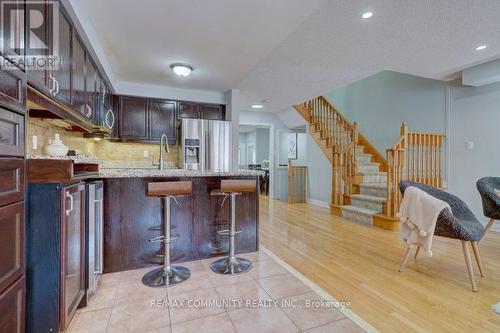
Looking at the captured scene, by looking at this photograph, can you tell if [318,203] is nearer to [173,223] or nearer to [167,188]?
[173,223]

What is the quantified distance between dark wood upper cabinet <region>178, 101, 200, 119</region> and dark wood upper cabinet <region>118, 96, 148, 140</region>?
1.98ft

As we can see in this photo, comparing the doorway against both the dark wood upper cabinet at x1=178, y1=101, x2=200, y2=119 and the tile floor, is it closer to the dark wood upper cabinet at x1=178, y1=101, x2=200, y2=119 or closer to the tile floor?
the dark wood upper cabinet at x1=178, y1=101, x2=200, y2=119

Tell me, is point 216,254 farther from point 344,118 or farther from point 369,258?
point 344,118

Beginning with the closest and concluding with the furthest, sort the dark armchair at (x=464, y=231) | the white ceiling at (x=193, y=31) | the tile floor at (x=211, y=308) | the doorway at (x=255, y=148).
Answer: the tile floor at (x=211, y=308)
the dark armchair at (x=464, y=231)
the white ceiling at (x=193, y=31)
the doorway at (x=255, y=148)

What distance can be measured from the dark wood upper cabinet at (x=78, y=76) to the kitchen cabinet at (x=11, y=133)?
1040 mm

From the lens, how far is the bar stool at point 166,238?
2.11m

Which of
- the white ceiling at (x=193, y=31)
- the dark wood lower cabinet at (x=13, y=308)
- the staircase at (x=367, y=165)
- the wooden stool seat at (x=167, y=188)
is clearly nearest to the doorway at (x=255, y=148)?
the staircase at (x=367, y=165)

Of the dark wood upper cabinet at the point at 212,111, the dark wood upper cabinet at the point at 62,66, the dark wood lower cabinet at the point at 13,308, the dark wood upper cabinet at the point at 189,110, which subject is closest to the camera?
the dark wood lower cabinet at the point at 13,308

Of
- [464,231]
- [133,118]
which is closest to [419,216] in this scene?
[464,231]

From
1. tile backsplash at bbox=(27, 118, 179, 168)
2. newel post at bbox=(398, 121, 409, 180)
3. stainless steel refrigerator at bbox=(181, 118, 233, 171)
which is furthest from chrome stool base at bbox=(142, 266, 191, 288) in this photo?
newel post at bbox=(398, 121, 409, 180)

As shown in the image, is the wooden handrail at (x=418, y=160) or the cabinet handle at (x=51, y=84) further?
the wooden handrail at (x=418, y=160)

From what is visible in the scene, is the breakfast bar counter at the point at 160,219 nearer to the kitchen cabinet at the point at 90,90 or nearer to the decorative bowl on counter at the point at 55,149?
the decorative bowl on counter at the point at 55,149

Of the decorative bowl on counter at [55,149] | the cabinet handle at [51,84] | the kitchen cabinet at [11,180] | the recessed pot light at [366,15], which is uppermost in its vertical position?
the recessed pot light at [366,15]

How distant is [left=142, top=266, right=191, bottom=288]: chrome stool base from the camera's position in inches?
82.9
